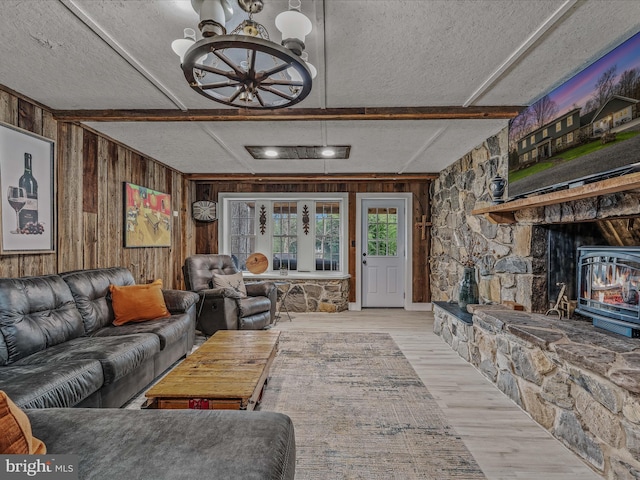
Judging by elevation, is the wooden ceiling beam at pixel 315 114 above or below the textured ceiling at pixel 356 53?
below

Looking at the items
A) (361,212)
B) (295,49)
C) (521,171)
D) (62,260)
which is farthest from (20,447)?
(361,212)

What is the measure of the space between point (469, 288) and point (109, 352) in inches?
131

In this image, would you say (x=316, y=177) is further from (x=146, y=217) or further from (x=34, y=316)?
(x=34, y=316)

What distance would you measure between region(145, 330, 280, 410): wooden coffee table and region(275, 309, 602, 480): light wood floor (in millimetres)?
1304

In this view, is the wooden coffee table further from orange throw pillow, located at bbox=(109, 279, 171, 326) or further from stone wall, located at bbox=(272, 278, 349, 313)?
stone wall, located at bbox=(272, 278, 349, 313)

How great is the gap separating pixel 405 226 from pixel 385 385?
3.58m


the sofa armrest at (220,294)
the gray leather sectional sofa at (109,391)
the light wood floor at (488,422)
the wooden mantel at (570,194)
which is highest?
the wooden mantel at (570,194)

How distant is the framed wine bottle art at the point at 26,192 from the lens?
2375 mm

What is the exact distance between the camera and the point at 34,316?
86.0 inches

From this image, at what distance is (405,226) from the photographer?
573cm

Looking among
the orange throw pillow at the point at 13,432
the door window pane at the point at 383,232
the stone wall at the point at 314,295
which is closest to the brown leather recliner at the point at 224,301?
the stone wall at the point at 314,295

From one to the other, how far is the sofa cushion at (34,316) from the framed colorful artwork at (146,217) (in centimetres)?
138

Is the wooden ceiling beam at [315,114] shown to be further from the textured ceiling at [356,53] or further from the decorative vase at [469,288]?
the decorative vase at [469,288]

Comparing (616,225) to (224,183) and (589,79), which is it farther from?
(224,183)
